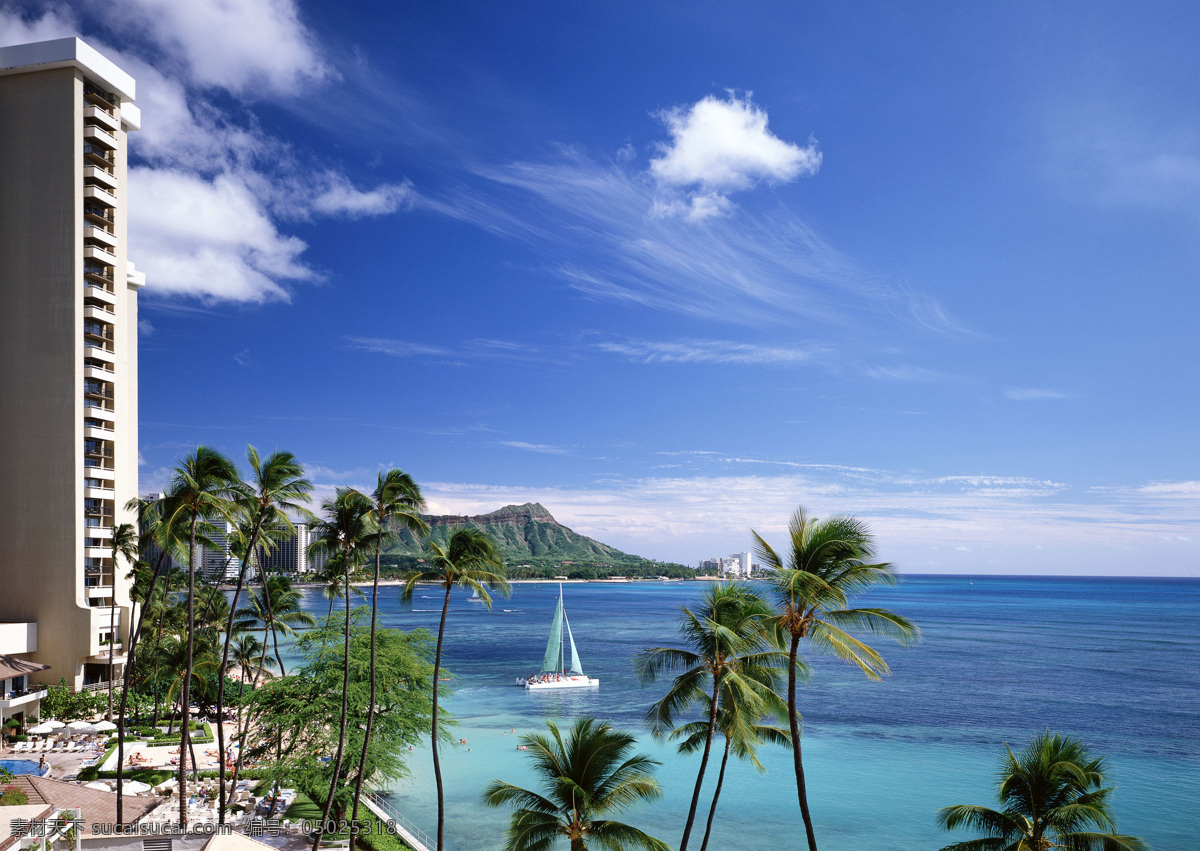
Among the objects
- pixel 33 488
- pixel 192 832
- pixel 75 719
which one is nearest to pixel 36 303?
pixel 33 488

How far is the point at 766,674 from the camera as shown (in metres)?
22.1

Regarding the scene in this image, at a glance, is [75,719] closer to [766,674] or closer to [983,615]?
[766,674]

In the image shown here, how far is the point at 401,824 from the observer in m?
38.6

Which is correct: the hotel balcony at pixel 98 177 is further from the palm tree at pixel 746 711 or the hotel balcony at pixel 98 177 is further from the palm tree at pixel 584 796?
the palm tree at pixel 746 711

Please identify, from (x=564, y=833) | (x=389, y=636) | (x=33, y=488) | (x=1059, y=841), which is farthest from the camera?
(x=33, y=488)

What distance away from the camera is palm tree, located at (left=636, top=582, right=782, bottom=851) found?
790 inches

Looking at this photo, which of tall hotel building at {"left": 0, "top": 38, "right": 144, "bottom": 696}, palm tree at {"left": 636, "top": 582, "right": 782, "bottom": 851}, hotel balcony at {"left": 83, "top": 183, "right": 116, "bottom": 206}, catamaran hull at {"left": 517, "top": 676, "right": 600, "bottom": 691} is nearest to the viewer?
palm tree at {"left": 636, "top": 582, "right": 782, "bottom": 851}

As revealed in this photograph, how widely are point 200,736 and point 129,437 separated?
31.8 metres

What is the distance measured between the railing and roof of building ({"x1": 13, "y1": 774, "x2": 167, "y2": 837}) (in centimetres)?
938

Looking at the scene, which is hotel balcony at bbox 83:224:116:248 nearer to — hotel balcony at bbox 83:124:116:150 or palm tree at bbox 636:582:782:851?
hotel balcony at bbox 83:124:116:150

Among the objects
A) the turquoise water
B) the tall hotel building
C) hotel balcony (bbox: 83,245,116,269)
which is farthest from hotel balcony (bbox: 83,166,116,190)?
the turquoise water

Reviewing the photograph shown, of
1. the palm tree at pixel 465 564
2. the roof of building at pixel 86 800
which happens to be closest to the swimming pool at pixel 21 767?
the roof of building at pixel 86 800

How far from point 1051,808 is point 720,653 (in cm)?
781

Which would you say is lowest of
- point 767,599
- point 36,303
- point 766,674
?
point 766,674
